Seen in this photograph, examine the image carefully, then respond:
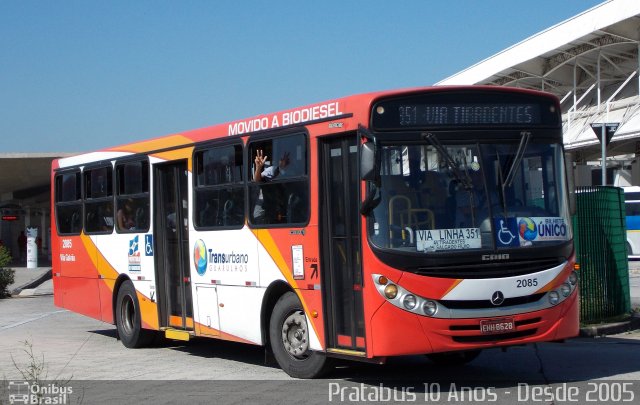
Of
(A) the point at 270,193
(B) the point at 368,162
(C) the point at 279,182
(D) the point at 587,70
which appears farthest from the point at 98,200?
(D) the point at 587,70

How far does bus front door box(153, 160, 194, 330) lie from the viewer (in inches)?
535

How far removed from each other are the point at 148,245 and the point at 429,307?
623cm

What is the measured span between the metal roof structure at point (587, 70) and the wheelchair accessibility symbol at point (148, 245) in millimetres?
29772

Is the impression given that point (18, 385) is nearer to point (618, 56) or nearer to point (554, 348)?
point (554, 348)

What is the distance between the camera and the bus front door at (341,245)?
9914 millimetres

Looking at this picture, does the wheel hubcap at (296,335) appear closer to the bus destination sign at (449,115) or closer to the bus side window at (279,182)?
the bus side window at (279,182)

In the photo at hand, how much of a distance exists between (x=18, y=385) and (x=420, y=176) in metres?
5.23

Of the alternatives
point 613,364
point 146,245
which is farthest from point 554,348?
point 146,245

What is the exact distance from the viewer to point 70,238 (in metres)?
17.3

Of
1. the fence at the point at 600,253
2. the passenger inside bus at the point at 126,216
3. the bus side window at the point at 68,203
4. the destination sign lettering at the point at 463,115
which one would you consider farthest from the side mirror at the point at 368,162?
the bus side window at the point at 68,203

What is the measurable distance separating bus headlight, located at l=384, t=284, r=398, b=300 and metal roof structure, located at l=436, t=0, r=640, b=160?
32855mm

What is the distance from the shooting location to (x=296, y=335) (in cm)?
1094

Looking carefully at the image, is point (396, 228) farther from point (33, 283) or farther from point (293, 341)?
point (33, 283)

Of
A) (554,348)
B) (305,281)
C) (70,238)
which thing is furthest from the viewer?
(70,238)
